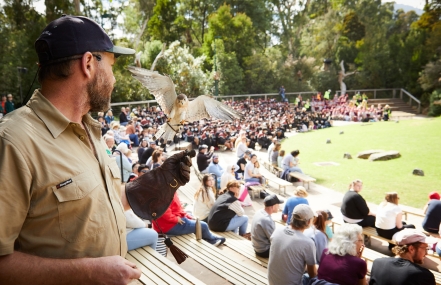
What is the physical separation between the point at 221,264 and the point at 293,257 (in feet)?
2.75

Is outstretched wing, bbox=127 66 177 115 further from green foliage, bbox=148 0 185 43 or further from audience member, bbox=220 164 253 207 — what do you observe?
green foliage, bbox=148 0 185 43

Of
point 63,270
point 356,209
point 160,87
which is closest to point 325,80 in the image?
point 356,209

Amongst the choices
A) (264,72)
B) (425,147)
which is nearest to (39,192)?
(425,147)

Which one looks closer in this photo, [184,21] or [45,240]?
[45,240]

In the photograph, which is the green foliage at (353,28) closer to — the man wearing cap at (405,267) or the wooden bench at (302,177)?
the wooden bench at (302,177)

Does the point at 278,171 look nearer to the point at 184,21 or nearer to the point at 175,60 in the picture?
the point at 175,60

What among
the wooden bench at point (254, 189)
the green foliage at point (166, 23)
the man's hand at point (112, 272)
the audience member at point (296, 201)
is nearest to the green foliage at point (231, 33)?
the green foliage at point (166, 23)

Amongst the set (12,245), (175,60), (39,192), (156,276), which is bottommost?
(156,276)

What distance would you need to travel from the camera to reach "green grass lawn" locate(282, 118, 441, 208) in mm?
10098

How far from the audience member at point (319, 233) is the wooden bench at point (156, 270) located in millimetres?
1963

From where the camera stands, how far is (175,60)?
18.8m

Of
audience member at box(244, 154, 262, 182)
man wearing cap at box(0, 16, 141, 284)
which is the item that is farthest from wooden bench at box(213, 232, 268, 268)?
audience member at box(244, 154, 262, 182)

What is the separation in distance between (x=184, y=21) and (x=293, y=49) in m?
17.5

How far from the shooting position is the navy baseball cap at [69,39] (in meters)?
1.31
